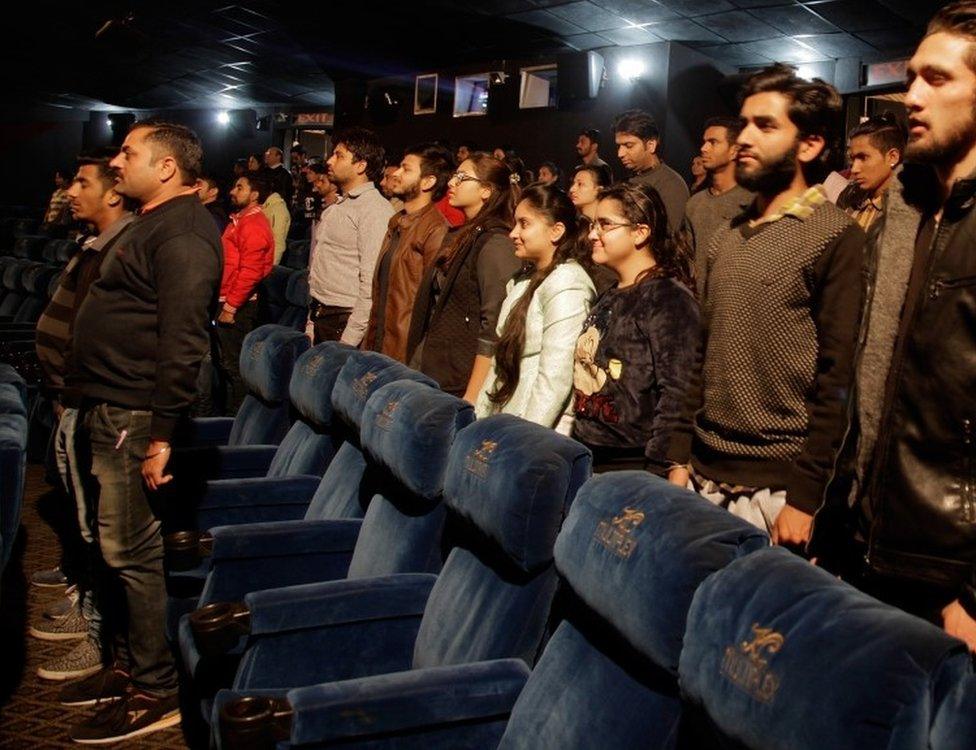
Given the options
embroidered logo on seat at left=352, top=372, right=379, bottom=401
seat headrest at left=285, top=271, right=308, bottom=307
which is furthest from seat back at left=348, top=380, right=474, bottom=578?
seat headrest at left=285, top=271, right=308, bottom=307

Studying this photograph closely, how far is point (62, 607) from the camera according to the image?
3434mm

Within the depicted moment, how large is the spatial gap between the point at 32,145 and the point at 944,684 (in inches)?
860

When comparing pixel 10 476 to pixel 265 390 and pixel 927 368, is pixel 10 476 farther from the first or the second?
pixel 265 390

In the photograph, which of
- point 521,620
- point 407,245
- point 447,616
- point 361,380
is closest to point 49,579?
point 361,380

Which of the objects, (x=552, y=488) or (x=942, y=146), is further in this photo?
(x=552, y=488)

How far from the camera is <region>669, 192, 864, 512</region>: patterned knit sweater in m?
1.83

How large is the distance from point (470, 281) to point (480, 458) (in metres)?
1.50

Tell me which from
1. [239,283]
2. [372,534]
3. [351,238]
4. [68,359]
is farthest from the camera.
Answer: [239,283]

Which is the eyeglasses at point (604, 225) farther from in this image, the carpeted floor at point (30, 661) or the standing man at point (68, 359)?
the carpeted floor at point (30, 661)

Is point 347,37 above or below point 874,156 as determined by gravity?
above

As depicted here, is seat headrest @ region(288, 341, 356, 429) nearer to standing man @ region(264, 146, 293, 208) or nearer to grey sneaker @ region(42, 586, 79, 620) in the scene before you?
grey sneaker @ region(42, 586, 79, 620)

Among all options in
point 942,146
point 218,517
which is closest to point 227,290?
point 218,517

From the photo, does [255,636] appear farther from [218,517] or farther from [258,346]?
[258,346]

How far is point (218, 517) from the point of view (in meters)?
3.12
